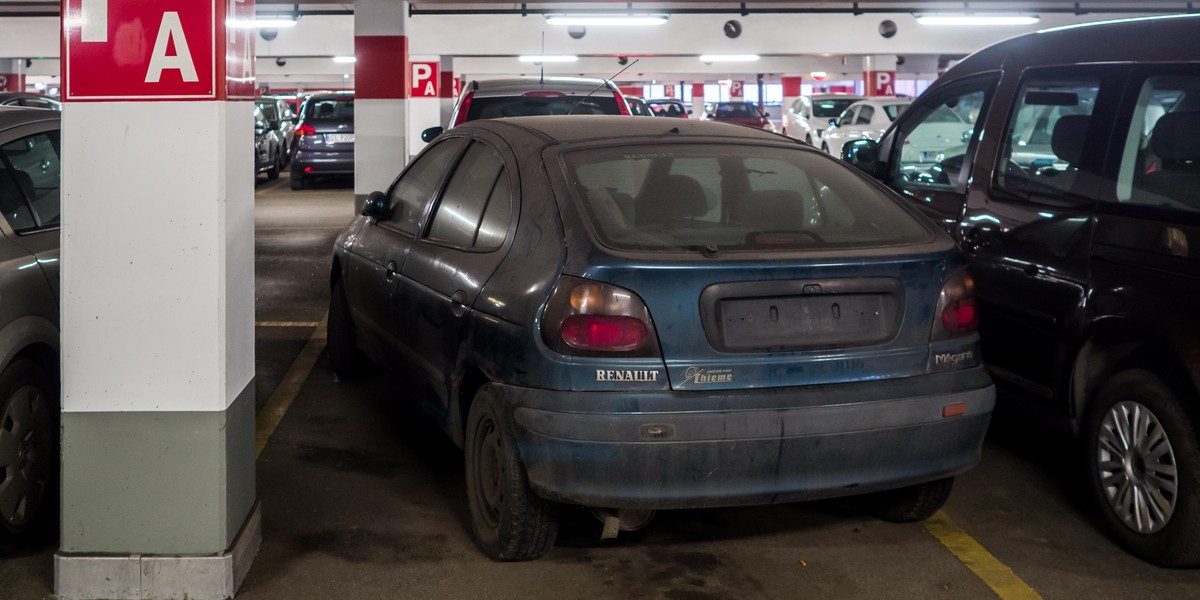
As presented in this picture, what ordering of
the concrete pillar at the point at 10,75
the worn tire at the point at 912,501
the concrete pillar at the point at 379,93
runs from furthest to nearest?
the concrete pillar at the point at 10,75, the concrete pillar at the point at 379,93, the worn tire at the point at 912,501

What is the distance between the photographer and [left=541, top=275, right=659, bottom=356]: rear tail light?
3.72 metres

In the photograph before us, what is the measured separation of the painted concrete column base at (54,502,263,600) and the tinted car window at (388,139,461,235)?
1794mm

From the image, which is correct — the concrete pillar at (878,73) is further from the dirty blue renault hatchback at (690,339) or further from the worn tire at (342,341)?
the dirty blue renault hatchback at (690,339)

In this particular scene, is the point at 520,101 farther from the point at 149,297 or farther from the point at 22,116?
the point at 149,297

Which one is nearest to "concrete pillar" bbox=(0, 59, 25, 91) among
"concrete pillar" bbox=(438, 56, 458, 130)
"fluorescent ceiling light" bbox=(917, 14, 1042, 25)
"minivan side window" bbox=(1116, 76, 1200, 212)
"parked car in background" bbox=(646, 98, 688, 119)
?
"concrete pillar" bbox=(438, 56, 458, 130)

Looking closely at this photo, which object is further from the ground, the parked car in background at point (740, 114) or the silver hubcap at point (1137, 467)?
the parked car in background at point (740, 114)

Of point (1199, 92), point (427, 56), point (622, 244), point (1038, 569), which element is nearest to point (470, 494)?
point (622, 244)

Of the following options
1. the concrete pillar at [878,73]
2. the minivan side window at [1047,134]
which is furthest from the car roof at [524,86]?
the concrete pillar at [878,73]

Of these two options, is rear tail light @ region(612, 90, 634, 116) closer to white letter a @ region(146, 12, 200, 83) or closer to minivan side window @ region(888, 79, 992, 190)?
minivan side window @ region(888, 79, 992, 190)

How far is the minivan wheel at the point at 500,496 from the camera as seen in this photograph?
12.8 feet

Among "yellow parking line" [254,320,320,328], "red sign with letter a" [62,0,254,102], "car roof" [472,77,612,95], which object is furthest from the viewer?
"car roof" [472,77,612,95]

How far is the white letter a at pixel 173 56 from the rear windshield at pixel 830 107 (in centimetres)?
2554

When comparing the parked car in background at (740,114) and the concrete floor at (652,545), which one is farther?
the parked car in background at (740,114)

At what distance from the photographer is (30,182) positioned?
15.2 ft
